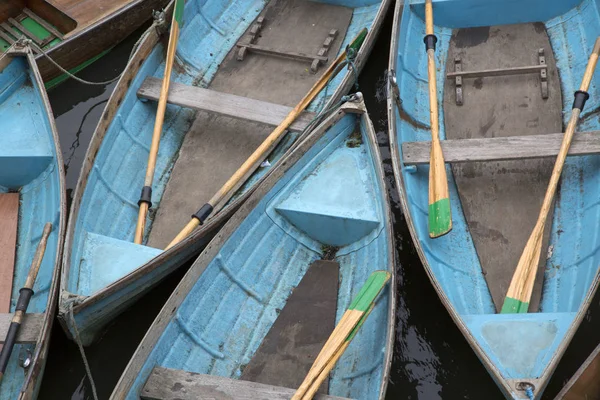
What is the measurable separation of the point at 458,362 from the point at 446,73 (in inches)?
128

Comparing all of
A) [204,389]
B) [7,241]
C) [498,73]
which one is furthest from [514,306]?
[7,241]

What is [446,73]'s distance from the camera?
26.9 feet

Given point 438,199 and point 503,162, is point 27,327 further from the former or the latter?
point 503,162

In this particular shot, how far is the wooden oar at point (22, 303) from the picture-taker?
565cm

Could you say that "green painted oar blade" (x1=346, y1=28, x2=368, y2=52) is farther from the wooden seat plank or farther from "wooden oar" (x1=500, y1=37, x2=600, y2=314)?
the wooden seat plank

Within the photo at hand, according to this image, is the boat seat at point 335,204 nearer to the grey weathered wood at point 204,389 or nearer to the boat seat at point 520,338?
the boat seat at point 520,338

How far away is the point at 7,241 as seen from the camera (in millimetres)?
6812

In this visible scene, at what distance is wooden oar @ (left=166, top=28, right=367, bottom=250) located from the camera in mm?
6496

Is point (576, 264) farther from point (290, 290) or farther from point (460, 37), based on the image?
point (460, 37)

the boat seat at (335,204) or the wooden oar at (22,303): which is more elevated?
the boat seat at (335,204)

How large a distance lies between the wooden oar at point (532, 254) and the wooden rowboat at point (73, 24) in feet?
18.3

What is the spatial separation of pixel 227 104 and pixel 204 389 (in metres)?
3.19

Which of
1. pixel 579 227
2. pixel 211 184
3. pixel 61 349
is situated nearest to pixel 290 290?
pixel 211 184

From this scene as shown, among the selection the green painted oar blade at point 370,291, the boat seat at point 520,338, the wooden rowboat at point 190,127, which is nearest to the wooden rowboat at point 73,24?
the wooden rowboat at point 190,127
